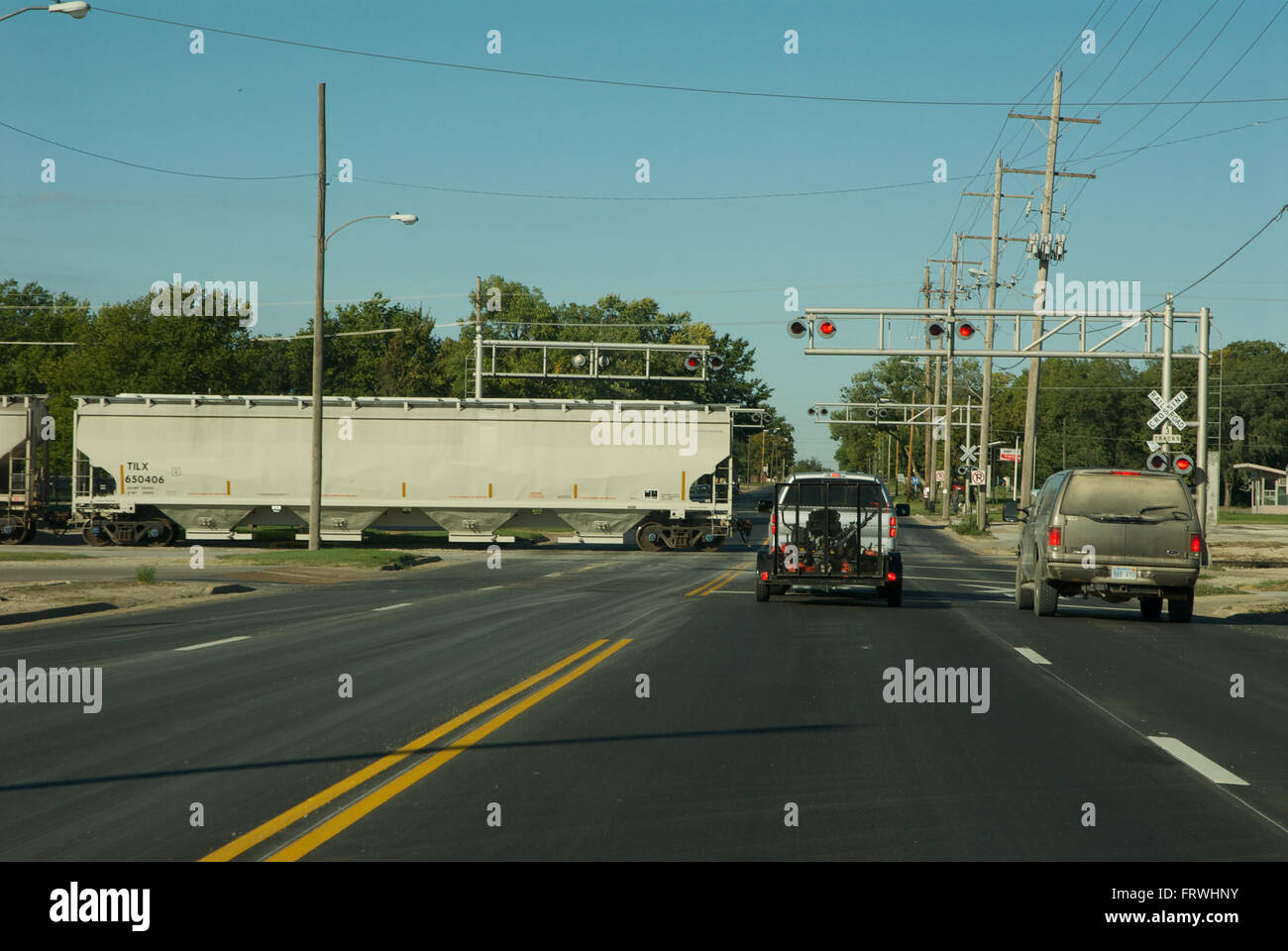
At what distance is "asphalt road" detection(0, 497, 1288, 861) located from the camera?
635 cm

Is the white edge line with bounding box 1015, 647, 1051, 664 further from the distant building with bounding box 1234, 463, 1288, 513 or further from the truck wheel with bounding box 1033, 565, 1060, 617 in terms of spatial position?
the distant building with bounding box 1234, 463, 1288, 513

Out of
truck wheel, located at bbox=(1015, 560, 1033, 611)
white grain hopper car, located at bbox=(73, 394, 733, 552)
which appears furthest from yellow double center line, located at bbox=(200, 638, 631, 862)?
white grain hopper car, located at bbox=(73, 394, 733, 552)

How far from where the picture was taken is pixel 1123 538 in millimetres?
18547

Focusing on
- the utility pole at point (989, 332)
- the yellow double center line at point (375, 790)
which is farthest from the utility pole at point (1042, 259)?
the yellow double center line at point (375, 790)

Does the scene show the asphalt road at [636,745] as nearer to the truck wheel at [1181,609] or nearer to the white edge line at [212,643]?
the white edge line at [212,643]

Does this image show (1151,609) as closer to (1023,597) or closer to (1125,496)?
(1023,597)

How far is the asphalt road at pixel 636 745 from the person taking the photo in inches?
250

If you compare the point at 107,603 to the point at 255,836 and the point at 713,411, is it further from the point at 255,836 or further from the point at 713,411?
the point at 713,411

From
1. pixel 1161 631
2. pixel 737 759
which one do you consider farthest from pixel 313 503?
pixel 737 759

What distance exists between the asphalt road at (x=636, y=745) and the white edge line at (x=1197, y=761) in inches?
1.3

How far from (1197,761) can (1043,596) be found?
11.3 metres

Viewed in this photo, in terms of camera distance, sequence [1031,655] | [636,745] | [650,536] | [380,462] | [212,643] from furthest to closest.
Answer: [650,536] → [380,462] → [212,643] → [1031,655] → [636,745]

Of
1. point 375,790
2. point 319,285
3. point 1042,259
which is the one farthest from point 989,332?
point 375,790
